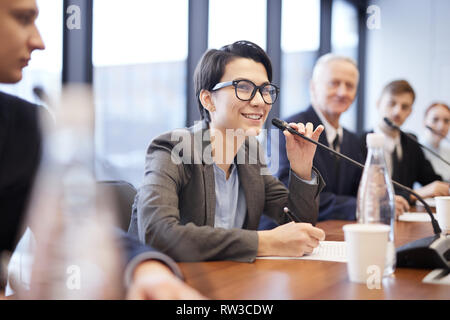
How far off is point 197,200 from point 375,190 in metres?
0.53

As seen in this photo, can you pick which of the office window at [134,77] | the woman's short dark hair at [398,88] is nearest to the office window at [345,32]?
the woman's short dark hair at [398,88]

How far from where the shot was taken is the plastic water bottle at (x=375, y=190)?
98 centimetres

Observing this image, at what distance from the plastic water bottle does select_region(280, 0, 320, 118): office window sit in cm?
235

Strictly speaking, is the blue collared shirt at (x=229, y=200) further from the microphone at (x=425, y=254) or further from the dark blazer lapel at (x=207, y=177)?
the microphone at (x=425, y=254)

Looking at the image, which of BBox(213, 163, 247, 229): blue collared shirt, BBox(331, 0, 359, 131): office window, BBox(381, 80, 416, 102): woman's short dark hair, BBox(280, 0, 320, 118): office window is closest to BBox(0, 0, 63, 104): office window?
BBox(213, 163, 247, 229): blue collared shirt

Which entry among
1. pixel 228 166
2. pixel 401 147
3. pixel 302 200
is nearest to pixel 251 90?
pixel 228 166

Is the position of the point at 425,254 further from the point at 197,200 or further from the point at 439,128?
the point at 439,128

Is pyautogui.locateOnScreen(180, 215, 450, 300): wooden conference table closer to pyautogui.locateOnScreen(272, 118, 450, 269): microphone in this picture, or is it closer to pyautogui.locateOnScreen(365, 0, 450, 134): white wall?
pyautogui.locateOnScreen(272, 118, 450, 269): microphone

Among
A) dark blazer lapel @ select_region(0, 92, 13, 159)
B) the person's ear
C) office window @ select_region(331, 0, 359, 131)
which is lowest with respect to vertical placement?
dark blazer lapel @ select_region(0, 92, 13, 159)

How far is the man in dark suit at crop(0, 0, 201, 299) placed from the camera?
2.45 ft

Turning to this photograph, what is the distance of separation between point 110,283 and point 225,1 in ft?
7.39
